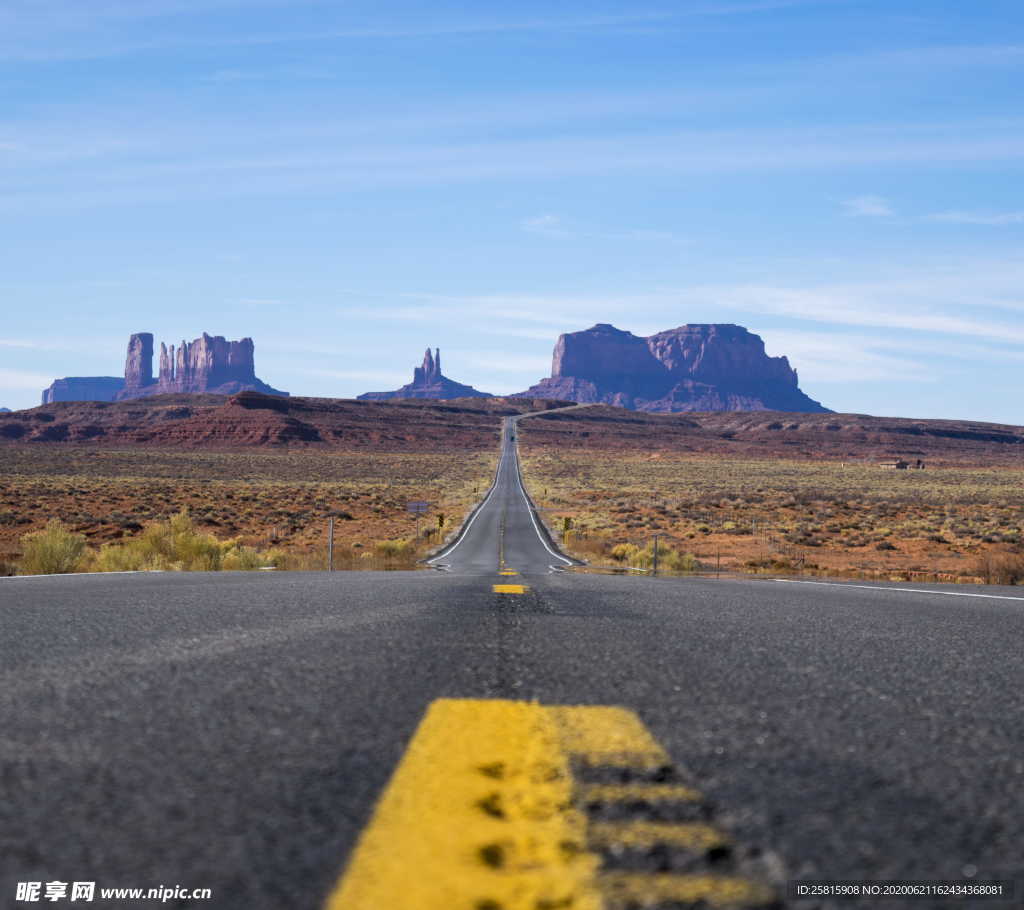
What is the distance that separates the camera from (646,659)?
411 centimetres

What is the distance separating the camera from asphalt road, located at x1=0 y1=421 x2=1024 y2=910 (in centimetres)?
175

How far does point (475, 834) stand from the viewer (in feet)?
5.88

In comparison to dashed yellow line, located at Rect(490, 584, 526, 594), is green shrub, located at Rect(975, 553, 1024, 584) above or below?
below

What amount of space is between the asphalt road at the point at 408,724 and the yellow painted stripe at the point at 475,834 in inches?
2.1

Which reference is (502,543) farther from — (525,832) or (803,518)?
(525,832)

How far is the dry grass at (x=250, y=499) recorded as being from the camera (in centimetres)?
3675

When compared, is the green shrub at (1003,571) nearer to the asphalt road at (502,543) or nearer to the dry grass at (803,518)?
the dry grass at (803,518)

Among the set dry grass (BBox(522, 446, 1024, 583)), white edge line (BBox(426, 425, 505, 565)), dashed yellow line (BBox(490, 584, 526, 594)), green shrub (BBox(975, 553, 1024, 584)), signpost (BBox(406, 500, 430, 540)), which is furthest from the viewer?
signpost (BBox(406, 500, 430, 540))

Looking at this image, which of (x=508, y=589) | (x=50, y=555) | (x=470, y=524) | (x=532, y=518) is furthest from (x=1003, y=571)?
(x=532, y=518)

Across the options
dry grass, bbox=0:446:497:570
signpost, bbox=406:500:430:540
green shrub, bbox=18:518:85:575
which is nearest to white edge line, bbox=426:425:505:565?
dry grass, bbox=0:446:497:570

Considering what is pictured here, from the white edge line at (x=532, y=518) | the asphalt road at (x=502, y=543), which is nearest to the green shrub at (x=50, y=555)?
the asphalt road at (x=502, y=543)

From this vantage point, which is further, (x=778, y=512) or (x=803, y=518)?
(x=778, y=512)

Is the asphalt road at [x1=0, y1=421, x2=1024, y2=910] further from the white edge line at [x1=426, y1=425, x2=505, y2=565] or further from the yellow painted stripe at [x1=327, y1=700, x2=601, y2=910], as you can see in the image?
the white edge line at [x1=426, y1=425, x2=505, y2=565]

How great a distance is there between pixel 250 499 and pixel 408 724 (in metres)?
62.6
